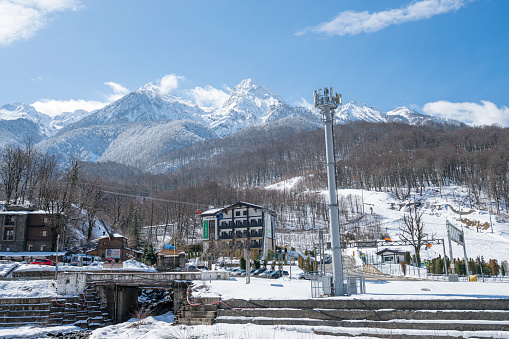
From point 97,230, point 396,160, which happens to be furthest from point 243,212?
point 396,160

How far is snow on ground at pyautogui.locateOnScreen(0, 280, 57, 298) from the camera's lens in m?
26.5

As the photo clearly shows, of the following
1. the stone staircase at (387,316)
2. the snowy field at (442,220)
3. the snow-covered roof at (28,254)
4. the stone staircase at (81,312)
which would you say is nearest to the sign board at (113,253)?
the snow-covered roof at (28,254)

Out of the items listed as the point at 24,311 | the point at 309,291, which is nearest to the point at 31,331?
the point at 24,311

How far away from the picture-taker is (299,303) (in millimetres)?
19281

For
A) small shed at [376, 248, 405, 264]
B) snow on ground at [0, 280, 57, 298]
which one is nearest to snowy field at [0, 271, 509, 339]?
snow on ground at [0, 280, 57, 298]

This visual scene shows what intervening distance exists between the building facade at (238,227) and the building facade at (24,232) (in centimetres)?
2556

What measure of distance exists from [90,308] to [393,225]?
221 ft

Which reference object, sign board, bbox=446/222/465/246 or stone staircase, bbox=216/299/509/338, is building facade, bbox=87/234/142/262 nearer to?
stone staircase, bbox=216/299/509/338

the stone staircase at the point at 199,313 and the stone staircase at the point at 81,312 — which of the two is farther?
the stone staircase at the point at 81,312

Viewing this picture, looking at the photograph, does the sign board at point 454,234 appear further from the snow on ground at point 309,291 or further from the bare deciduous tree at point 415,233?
the bare deciduous tree at point 415,233

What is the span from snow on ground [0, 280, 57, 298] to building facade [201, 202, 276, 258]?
38.5 m

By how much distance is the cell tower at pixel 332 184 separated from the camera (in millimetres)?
21609

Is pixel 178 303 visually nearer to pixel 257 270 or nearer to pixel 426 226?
pixel 257 270

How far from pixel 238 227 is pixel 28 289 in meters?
44.4
